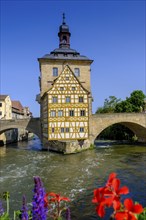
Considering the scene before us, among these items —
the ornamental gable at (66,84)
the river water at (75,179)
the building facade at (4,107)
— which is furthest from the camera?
the building facade at (4,107)

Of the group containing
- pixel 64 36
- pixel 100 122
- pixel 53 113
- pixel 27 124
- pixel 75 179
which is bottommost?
pixel 75 179

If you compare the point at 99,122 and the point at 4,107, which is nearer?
the point at 99,122

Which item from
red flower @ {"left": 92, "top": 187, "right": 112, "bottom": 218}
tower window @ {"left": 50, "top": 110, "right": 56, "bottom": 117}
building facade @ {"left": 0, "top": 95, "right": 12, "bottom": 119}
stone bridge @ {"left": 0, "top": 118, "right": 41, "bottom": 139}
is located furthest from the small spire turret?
red flower @ {"left": 92, "top": 187, "right": 112, "bottom": 218}

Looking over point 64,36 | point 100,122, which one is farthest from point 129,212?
point 64,36

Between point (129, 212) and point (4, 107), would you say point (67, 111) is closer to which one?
point (4, 107)

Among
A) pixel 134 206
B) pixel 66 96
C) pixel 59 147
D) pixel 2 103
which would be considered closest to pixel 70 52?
pixel 66 96

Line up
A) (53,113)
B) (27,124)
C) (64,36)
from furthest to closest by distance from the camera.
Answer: (64,36), (27,124), (53,113)

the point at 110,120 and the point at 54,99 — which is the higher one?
the point at 54,99

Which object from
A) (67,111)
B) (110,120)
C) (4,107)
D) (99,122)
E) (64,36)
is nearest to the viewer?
(67,111)

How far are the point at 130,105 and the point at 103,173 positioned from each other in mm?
28808

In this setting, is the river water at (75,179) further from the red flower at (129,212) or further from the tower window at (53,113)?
the tower window at (53,113)

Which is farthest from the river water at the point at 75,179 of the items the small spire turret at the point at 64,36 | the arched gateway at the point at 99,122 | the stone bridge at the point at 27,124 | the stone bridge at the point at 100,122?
the small spire turret at the point at 64,36

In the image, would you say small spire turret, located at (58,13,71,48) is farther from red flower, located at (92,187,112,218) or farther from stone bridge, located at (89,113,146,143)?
red flower, located at (92,187,112,218)

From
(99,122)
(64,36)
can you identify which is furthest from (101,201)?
(64,36)
